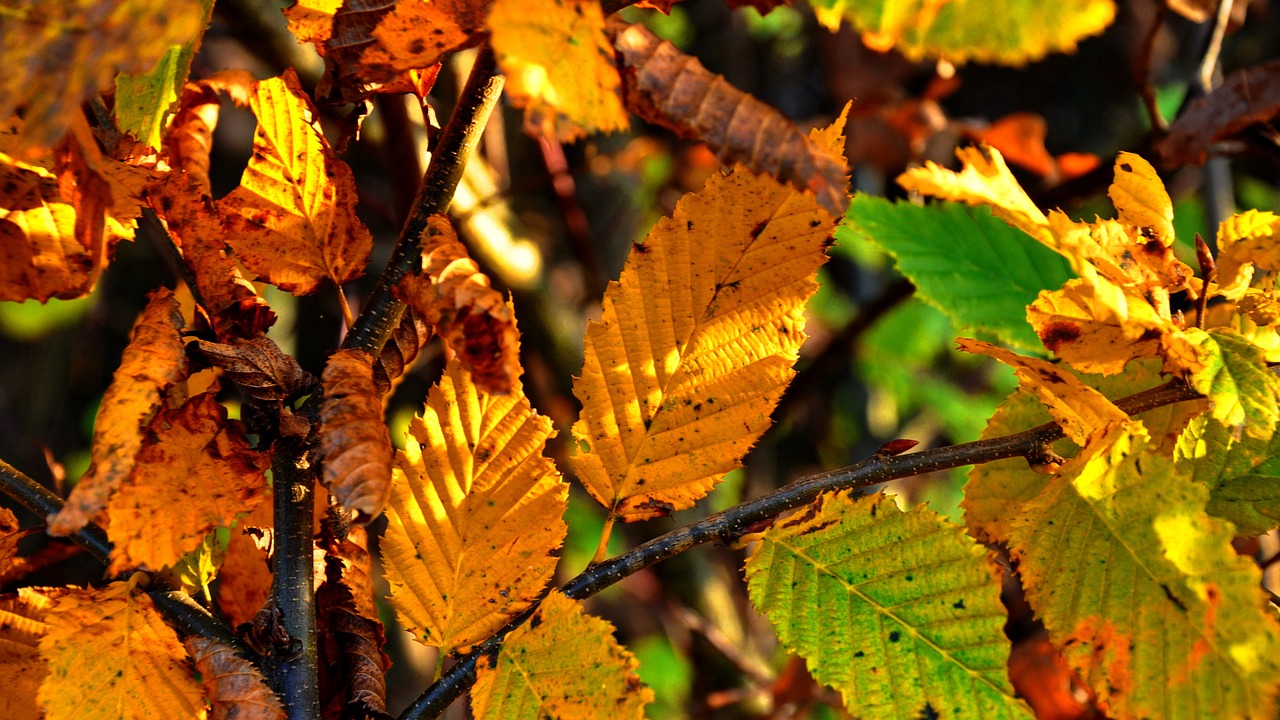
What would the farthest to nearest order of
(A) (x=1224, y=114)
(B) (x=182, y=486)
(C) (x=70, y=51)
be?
(A) (x=1224, y=114)
(B) (x=182, y=486)
(C) (x=70, y=51)

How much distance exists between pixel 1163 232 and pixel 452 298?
1.09 ft

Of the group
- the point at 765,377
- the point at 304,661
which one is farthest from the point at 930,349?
the point at 304,661

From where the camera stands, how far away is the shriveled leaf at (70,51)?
0.85 ft

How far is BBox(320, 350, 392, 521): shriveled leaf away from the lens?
0.33 m

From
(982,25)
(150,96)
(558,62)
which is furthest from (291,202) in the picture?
(982,25)

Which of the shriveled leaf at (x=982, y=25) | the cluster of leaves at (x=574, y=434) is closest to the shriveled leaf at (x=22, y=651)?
the cluster of leaves at (x=574, y=434)

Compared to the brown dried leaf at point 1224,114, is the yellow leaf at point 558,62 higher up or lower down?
higher up

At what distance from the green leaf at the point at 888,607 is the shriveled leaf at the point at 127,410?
0.26m

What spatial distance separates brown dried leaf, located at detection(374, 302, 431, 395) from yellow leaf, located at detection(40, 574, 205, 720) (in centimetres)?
14

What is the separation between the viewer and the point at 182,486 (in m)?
0.38

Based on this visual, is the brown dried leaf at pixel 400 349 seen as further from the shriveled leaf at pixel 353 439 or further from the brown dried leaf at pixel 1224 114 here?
the brown dried leaf at pixel 1224 114

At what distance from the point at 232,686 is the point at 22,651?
15 cm

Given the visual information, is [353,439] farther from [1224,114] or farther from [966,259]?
[1224,114]

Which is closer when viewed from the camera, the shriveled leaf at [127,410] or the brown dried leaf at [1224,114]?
the shriveled leaf at [127,410]
